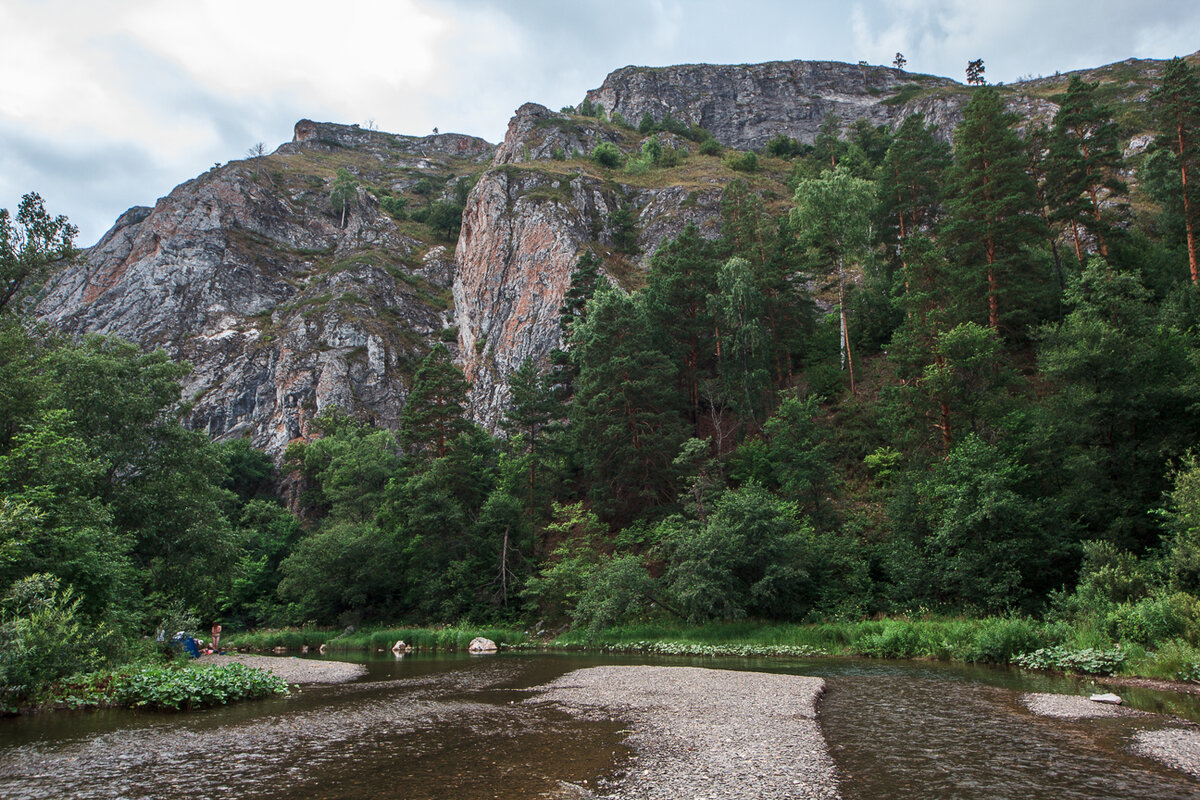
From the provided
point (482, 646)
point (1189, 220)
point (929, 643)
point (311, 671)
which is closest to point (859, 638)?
point (929, 643)

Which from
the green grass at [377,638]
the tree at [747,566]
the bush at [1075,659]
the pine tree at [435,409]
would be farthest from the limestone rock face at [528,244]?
the bush at [1075,659]

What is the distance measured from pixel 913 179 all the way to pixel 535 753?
2352 inches

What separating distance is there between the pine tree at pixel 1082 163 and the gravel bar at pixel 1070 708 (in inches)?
1584

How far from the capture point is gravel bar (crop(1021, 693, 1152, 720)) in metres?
13.1

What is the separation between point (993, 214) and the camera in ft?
133

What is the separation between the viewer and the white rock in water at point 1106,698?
46.6 feet

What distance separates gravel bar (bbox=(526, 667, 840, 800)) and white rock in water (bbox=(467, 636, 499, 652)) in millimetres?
17054

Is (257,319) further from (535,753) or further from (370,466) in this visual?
(535,753)

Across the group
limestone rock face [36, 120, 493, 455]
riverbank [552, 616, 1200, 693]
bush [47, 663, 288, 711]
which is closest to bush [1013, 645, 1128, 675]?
riverbank [552, 616, 1200, 693]

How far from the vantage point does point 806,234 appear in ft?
161

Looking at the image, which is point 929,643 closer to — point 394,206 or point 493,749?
point 493,749

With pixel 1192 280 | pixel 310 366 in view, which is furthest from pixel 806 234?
pixel 310 366

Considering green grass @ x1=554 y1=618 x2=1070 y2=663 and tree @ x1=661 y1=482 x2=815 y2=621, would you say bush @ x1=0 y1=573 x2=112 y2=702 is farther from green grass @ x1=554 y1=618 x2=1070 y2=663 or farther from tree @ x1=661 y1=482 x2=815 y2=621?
green grass @ x1=554 y1=618 x2=1070 y2=663

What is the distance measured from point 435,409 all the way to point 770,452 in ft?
90.7
